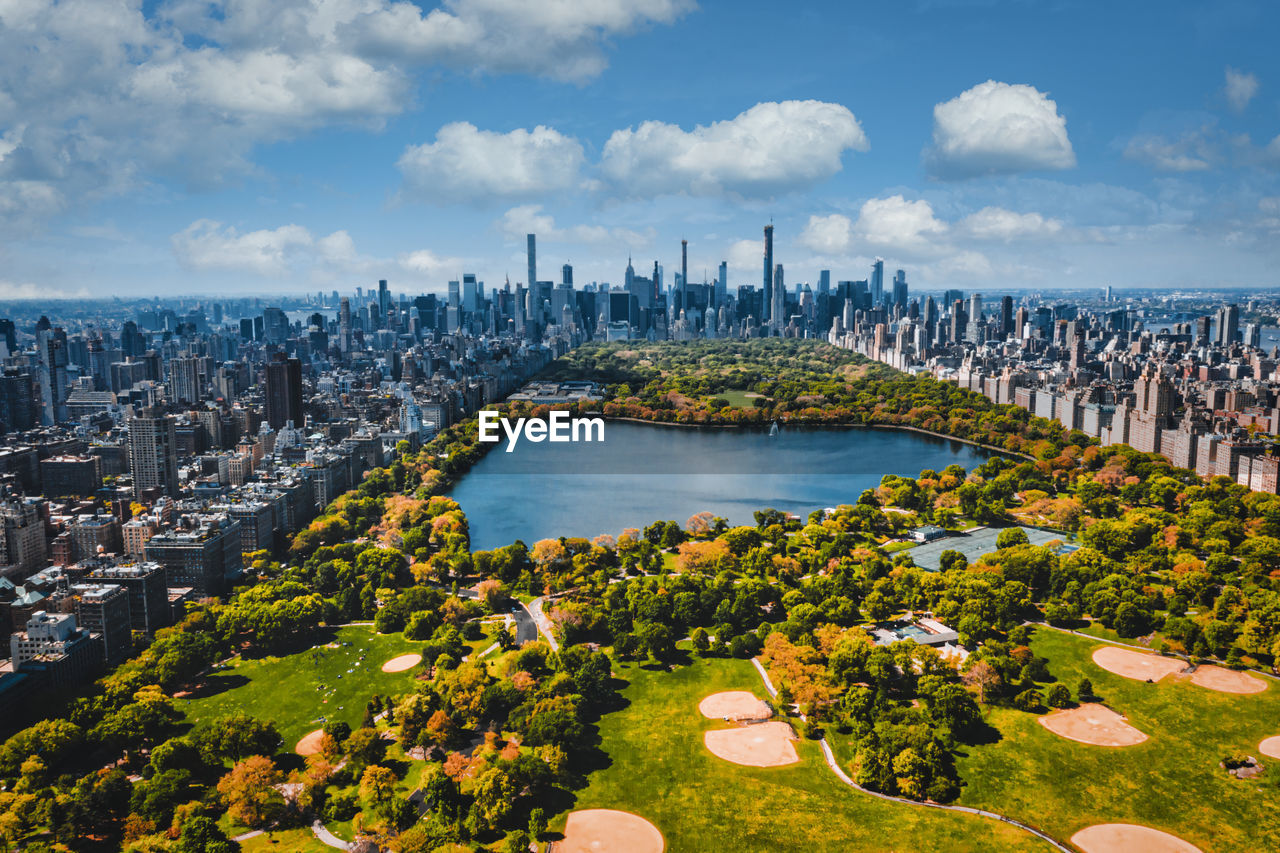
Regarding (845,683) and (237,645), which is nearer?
(845,683)

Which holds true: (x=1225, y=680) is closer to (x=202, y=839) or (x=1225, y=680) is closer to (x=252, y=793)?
(x=252, y=793)

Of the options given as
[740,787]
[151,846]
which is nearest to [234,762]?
[151,846]

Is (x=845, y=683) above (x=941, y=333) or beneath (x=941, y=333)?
beneath

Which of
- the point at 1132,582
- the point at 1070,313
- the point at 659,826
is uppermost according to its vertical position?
the point at 1070,313

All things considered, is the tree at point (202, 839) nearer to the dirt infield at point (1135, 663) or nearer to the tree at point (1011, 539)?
the dirt infield at point (1135, 663)

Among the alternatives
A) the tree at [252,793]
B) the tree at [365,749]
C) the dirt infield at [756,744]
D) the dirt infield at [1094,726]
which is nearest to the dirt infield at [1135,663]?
the dirt infield at [1094,726]

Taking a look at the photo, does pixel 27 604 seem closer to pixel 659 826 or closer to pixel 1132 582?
pixel 659 826

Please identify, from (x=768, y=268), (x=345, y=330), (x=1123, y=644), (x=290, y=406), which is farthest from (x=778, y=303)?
(x=1123, y=644)
